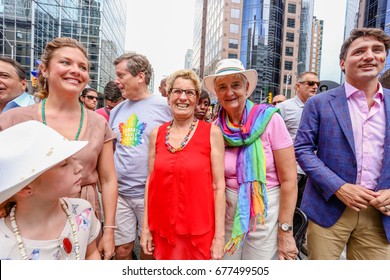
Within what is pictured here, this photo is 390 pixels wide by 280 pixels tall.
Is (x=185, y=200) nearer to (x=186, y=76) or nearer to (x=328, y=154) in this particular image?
(x=186, y=76)

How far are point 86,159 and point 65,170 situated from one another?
1.44 feet

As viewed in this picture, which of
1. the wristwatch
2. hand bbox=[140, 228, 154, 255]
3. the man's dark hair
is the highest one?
the man's dark hair

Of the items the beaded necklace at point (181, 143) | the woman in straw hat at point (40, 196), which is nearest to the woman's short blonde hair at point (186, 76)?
the beaded necklace at point (181, 143)

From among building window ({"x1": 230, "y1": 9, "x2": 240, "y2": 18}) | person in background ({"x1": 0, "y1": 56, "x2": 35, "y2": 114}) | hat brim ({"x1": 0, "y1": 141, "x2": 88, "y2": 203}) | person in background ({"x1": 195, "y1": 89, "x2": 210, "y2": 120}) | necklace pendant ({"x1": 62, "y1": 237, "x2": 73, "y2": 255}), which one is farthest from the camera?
building window ({"x1": 230, "y1": 9, "x2": 240, "y2": 18})

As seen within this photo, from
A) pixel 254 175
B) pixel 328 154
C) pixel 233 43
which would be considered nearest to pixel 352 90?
pixel 328 154

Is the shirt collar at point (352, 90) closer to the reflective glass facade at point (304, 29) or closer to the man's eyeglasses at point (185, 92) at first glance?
the man's eyeglasses at point (185, 92)

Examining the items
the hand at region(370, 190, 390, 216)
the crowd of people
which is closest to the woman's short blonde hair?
the crowd of people

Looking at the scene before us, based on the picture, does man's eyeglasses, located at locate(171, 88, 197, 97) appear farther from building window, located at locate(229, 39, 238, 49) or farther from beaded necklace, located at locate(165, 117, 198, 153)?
building window, located at locate(229, 39, 238, 49)

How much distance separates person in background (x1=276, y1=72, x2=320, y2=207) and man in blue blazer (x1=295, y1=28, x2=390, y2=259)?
1.93 metres

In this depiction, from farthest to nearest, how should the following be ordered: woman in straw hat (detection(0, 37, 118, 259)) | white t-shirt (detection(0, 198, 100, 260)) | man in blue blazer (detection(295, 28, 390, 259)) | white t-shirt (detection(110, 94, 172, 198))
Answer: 1. white t-shirt (detection(110, 94, 172, 198))
2. man in blue blazer (detection(295, 28, 390, 259))
3. woman in straw hat (detection(0, 37, 118, 259))
4. white t-shirt (detection(0, 198, 100, 260))

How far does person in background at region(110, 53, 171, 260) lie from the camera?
2496 millimetres

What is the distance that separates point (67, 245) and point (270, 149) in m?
1.44

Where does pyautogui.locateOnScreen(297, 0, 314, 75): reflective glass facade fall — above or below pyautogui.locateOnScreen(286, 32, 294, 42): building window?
above
